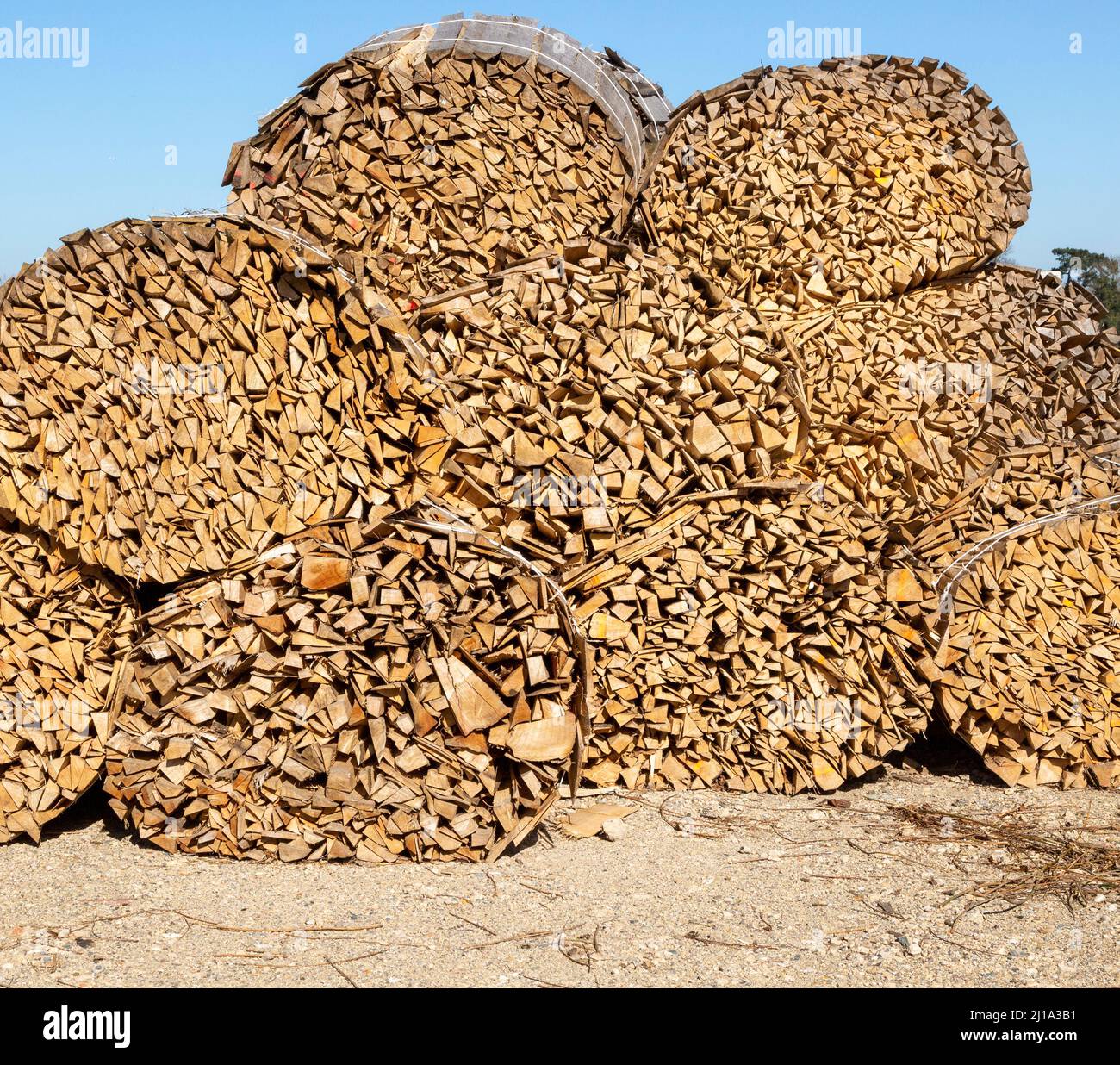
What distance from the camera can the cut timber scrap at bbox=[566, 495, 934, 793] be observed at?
16.3 ft

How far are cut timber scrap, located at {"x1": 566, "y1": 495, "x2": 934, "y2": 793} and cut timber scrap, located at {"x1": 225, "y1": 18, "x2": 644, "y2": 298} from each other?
1.88 meters

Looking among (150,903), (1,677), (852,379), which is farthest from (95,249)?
(852,379)

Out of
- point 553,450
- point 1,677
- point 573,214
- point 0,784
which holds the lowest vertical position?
point 0,784

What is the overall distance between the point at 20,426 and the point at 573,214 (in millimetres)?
2991

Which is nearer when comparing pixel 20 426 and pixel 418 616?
pixel 418 616

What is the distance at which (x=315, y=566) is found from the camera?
4391 millimetres

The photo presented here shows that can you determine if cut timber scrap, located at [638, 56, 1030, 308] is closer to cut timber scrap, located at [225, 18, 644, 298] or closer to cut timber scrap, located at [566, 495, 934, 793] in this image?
cut timber scrap, located at [225, 18, 644, 298]

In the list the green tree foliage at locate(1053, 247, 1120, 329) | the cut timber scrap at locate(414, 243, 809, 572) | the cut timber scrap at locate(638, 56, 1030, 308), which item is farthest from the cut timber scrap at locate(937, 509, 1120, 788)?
the green tree foliage at locate(1053, 247, 1120, 329)

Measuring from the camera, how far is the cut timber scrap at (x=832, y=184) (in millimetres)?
5965

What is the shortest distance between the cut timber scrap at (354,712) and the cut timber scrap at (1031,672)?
2105 millimetres

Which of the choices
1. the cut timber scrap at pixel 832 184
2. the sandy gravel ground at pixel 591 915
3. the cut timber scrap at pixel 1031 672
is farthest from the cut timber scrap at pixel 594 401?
the sandy gravel ground at pixel 591 915

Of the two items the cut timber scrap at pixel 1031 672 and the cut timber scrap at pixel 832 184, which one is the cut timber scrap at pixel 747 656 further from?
the cut timber scrap at pixel 832 184

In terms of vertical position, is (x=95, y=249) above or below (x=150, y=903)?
above

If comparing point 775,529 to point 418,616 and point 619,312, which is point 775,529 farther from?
point 418,616
